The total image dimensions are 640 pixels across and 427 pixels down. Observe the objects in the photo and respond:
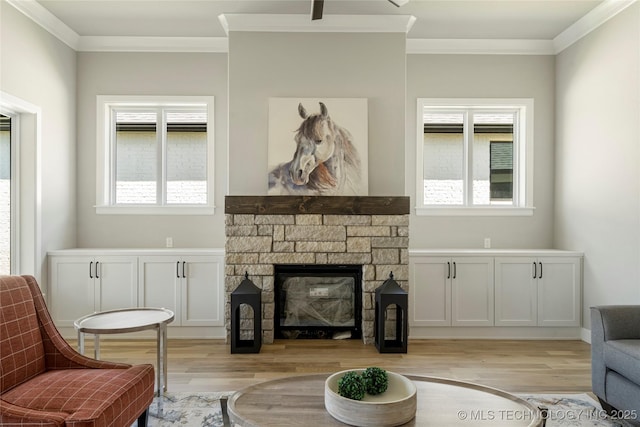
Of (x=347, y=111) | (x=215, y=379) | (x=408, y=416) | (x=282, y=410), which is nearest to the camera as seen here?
(x=408, y=416)

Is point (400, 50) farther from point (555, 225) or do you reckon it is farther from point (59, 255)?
point (59, 255)

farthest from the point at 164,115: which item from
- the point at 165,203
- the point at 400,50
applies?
the point at 400,50

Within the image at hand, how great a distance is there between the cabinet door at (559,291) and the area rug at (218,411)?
1435mm

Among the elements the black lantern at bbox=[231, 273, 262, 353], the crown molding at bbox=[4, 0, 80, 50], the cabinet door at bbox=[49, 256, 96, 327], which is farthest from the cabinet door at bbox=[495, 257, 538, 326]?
the crown molding at bbox=[4, 0, 80, 50]

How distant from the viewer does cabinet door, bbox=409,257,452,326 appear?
436 cm

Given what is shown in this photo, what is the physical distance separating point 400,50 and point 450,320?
267cm

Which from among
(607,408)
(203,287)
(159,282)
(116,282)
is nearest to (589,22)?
(607,408)

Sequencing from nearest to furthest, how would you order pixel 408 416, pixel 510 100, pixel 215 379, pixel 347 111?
pixel 408 416, pixel 215 379, pixel 347 111, pixel 510 100

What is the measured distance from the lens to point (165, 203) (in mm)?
4875

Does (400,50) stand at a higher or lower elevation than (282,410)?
higher

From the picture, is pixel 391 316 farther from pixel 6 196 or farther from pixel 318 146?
pixel 6 196

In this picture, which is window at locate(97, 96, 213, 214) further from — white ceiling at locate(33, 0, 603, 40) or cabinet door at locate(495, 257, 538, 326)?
cabinet door at locate(495, 257, 538, 326)

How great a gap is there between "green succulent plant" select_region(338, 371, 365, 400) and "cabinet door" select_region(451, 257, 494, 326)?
272cm

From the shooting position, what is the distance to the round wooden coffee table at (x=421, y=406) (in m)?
1.77
